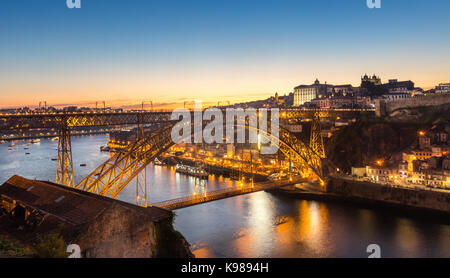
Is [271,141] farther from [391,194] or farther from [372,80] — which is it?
[372,80]

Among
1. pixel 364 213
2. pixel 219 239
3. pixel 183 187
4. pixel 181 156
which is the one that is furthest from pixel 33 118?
pixel 181 156

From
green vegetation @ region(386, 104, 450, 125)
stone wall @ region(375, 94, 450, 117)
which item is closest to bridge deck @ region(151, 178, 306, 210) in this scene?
green vegetation @ region(386, 104, 450, 125)

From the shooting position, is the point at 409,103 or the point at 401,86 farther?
the point at 401,86

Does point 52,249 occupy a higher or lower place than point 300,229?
higher

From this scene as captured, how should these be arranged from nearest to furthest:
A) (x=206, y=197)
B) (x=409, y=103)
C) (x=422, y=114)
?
(x=206, y=197), (x=422, y=114), (x=409, y=103)

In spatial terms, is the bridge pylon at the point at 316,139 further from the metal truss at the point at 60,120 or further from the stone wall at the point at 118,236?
the stone wall at the point at 118,236

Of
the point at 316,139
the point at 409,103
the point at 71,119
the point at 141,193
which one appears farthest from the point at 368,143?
the point at 71,119

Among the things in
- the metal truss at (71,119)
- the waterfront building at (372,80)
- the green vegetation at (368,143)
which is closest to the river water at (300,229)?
the metal truss at (71,119)
